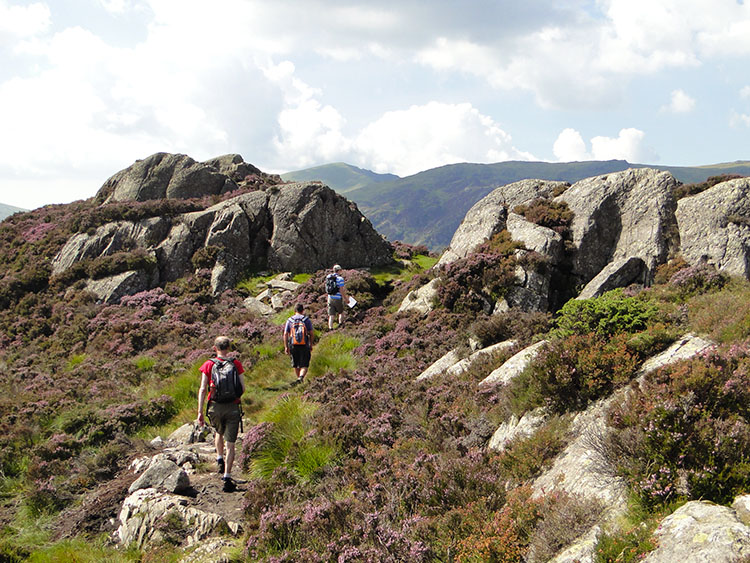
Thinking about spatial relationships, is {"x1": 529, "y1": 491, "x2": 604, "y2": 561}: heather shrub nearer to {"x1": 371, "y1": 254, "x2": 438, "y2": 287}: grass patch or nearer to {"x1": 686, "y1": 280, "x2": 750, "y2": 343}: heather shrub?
{"x1": 686, "y1": 280, "x2": 750, "y2": 343}: heather shrub

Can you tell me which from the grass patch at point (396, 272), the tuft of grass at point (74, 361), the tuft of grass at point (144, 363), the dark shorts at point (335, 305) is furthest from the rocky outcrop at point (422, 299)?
the tuft of grass at point (74, 361)

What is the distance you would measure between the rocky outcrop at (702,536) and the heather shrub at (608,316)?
4538mm

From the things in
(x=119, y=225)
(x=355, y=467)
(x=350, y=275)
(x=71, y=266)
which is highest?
(x=119, y=225)

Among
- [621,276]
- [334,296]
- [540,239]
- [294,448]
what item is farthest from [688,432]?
[334,296]

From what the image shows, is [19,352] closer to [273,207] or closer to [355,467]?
[273,207]

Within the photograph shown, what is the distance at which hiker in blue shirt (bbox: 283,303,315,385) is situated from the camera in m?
14.2

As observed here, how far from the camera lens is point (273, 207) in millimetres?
30719

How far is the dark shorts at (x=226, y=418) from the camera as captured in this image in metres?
9.49

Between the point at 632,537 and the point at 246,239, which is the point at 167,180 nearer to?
the point at 246,239

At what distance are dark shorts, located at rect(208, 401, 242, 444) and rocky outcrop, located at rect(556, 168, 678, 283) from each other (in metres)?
15.5

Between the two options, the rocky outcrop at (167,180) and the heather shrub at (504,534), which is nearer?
the heather shrub at (504,534)

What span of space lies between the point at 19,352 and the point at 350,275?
1729cm

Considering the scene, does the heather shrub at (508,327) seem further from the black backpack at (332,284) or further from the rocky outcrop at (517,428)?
the black backpack at (332,284)

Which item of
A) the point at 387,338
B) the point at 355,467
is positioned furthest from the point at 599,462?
the point at 387,338
